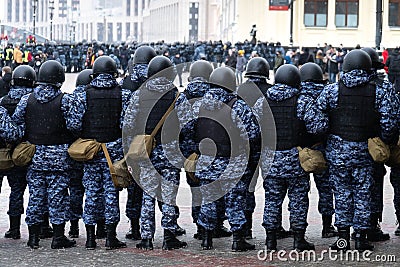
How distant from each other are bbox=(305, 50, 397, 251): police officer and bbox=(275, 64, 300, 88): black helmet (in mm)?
282

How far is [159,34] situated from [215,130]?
11673 cm

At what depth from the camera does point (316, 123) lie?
8.18 m

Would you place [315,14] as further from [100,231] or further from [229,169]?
[229,169]

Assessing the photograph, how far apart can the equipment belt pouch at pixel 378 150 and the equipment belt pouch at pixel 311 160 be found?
0.45m

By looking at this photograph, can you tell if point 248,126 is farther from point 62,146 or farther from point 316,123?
point 62,146

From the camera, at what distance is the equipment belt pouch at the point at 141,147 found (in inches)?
324

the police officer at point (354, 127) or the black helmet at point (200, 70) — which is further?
the black helmet at point (200, 70)

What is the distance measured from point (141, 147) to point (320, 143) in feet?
5.52

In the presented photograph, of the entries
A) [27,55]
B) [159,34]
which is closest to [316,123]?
[27,55]

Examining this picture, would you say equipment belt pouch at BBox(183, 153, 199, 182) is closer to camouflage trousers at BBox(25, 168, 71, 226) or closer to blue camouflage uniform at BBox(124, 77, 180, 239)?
blue camouflage uniform at BBox(124, 77, 180, 239)

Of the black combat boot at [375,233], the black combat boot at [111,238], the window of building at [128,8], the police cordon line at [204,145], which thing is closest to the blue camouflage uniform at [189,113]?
the police cordon line at [204,145]

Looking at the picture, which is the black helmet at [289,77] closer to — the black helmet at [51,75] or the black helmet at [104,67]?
the black helmet at [104,67]

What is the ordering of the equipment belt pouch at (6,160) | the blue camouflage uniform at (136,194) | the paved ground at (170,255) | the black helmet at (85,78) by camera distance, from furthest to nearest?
1. the black helmet at (85,78)
2. the blue camouflage uniform at (136,194)
3. the equipment belt pouch at (6,160)
4. the paved ground at (170,255)

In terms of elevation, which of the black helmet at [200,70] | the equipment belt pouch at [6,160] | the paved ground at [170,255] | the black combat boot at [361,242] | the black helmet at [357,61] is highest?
the black helmet at [357,61]
